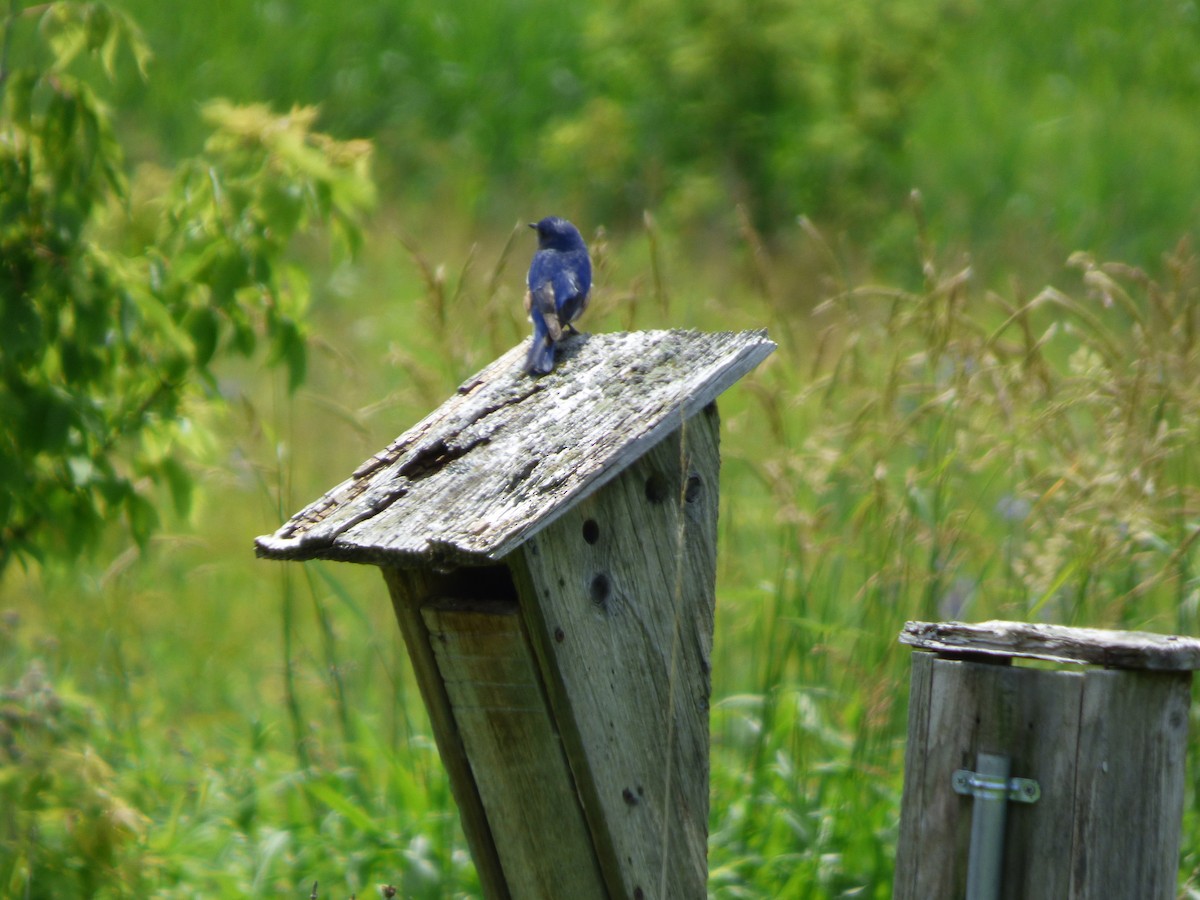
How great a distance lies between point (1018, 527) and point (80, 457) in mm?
3017

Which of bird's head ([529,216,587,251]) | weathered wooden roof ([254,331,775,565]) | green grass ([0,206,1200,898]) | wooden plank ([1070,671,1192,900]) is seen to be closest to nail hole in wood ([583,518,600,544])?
weathered wooden roof ([254,331,775,565])

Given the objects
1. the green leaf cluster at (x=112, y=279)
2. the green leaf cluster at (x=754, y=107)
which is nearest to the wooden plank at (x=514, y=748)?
the green leaf cluster at (x=112, y=279)

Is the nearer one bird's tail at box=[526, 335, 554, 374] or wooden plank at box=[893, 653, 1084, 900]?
wooden plank at box=[893, 653, 1084, 900]

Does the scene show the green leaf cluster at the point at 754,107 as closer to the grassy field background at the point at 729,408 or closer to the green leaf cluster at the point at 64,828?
the grassy field background at the point at 729,408

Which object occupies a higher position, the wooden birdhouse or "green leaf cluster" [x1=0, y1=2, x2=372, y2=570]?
"green leaf cluster" [x1=0, y1=2, x2=372, y2=570]

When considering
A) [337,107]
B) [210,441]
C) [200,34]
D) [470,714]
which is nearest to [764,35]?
[337,107]

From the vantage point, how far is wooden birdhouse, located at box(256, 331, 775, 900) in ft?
6.91

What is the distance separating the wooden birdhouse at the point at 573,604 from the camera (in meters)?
2.11

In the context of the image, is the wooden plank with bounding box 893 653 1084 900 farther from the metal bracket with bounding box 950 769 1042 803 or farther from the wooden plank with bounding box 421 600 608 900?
the wooden plank with bounding box 421 600 608 900

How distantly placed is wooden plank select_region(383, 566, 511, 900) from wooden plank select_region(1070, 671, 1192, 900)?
102 centimetres

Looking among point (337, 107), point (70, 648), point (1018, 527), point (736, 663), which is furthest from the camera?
point (337, 107)

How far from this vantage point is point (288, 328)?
3.18 m

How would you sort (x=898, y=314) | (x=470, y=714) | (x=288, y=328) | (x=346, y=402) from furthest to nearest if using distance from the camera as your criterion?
(x=346, y=402)
(x=898, y=314)
(x=288, y=328)
(x=470, y=714)

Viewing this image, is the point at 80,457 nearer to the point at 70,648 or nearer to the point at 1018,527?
the point at 70,648
